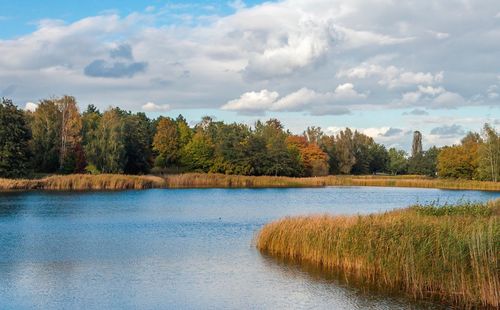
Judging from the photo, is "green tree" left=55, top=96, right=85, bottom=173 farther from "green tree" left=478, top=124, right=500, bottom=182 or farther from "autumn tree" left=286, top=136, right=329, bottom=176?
"green tree" left=478, top=124, right=500, bottom=182

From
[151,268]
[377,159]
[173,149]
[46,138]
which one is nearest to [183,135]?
[173,149]

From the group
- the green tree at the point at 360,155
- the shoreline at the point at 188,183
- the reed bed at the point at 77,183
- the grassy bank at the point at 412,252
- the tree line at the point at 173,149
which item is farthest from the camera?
the green tree at the point at 360,155

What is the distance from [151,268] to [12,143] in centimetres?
5159

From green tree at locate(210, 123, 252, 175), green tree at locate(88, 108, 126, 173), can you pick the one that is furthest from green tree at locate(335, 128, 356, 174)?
green tree at locate(88, 108, 126, 173)

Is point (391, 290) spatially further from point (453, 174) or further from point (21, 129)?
point (453, 174)

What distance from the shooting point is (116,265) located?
21.4m

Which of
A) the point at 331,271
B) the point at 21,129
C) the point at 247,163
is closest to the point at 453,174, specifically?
the point at 247,163

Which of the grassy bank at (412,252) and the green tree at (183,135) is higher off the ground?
the green tree at (183,135)

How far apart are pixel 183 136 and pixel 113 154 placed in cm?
2703

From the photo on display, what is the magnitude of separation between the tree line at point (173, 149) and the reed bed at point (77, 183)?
3.49 m

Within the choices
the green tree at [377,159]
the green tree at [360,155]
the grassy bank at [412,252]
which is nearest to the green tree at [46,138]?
the grassy bank at [412,252]

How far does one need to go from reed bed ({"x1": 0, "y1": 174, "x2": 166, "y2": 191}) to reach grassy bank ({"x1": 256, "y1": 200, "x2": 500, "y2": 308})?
47169 millimetres

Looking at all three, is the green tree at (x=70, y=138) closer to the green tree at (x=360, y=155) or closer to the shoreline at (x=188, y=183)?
the shoreline at (x=188, y=183)

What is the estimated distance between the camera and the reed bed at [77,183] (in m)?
63.7
